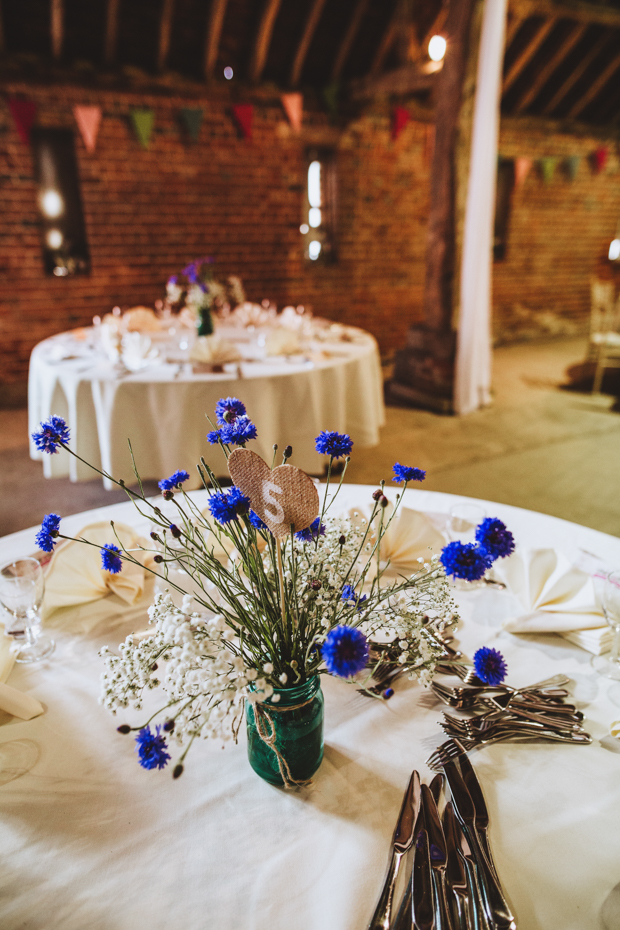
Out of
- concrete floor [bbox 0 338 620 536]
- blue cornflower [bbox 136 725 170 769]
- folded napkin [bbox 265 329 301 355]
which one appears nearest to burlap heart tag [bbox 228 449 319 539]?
blue cornflower [bbox 136 725 170 769]

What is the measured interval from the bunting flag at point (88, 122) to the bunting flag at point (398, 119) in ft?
9.84

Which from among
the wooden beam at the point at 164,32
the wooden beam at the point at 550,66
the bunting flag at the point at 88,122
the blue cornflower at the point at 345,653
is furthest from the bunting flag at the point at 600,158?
the blue cornflower at the point at 345,653

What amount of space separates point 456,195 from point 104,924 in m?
4.66

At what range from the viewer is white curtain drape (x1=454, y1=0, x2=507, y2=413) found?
385 cm

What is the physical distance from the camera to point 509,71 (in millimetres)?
6473

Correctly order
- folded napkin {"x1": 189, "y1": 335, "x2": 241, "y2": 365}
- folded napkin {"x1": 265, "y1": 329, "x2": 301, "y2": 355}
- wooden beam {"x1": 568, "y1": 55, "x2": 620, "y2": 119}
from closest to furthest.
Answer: folded napkin {"x1": 189, "y1": 335, "x2": 241, "y2": 365} → folded napkin {"x1": 265, "y1": 329, "x2": 301, "y2": 355} → wooden beam {"x1": 568, "y1": 55, "x2": 620, "y2": 119}

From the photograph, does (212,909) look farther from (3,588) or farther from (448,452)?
(448,452)

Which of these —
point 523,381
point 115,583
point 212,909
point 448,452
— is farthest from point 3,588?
point 523,381

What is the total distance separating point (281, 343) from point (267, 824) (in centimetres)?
256

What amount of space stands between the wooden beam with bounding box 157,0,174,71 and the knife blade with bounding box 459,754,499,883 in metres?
5.58

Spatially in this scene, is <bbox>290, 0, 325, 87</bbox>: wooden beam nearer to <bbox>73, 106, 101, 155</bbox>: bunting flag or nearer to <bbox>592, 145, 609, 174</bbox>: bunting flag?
<bbox>73, 106, 101, 155</bbox>: bunting flag

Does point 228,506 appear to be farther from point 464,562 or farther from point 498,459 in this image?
point 498,459

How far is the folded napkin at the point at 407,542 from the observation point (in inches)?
42.1

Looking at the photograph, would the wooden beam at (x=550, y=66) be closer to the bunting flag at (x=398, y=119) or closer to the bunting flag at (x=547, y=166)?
the bunting flag at (x=547, y=166)
